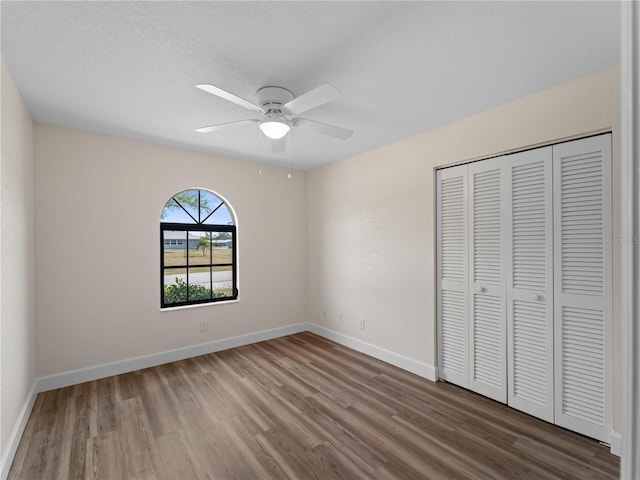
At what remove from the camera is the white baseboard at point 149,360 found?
2.95 m

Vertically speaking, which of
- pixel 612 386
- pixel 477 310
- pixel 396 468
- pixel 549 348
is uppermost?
pixel 477 310

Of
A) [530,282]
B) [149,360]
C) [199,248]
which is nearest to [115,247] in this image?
[199,248]

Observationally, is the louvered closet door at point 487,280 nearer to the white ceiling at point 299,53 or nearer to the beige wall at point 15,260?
the white ceiling at point 299,53

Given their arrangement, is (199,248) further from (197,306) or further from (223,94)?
(223,94)

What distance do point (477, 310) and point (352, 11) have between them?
2.52 metres

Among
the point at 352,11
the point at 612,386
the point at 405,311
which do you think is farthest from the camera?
the point at 405,311

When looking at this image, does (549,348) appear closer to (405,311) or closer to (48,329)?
(405,311)

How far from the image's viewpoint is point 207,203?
13.3 feet

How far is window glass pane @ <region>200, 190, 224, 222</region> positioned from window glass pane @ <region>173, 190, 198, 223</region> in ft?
0.24

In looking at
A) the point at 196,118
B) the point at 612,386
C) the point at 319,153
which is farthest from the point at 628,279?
the point at 319,153

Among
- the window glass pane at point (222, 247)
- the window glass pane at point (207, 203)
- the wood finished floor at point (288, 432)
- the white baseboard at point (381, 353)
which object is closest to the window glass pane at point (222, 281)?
the window glass pane at point (222, 247)

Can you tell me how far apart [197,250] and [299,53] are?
9.30 feet

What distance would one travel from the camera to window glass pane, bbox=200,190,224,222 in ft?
13.1

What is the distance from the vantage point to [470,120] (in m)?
2.78
